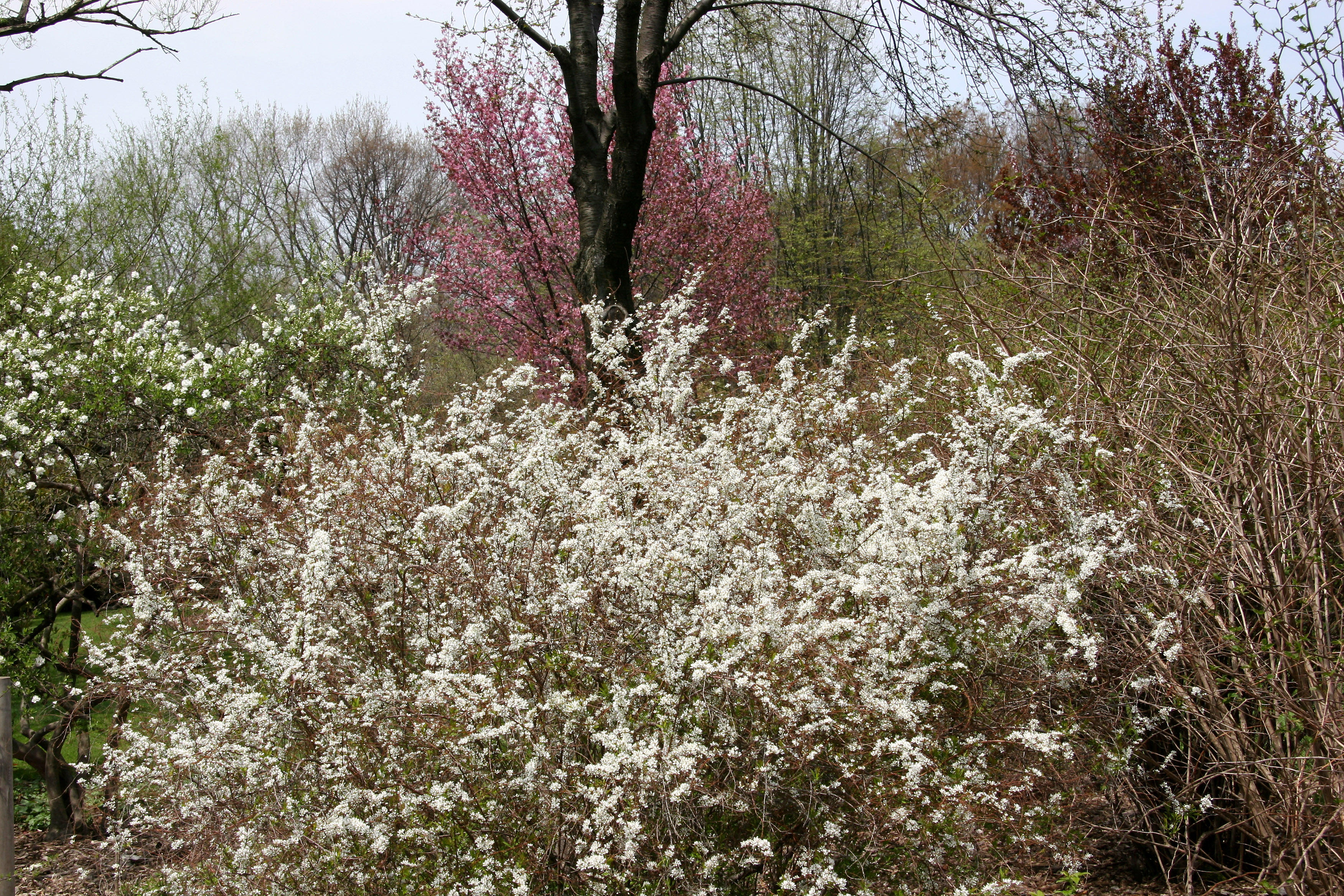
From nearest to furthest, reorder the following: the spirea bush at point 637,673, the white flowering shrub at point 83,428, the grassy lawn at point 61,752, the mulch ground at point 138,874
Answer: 1. the spirea bush at point 637,673
2. the mulch ground at point 138,874
3. the white flowering shrub at point 83,428
4. the grassy lawn at point 61,752

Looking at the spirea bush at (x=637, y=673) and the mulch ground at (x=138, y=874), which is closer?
the spirea bush at (x=637, y=673)

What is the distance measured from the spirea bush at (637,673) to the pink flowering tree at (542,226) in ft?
22.8

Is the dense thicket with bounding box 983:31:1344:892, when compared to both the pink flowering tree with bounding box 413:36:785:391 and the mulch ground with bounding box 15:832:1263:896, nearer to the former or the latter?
the mulch ground with bounding box 15:832:1263:896

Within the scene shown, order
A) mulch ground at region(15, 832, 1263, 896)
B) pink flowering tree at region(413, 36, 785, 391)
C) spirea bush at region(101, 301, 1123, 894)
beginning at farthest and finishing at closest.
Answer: pink flowering tree at region(413, 36, 785, 391), mulch ground at region(15, 832, 1263, 896), spirea bush at region(101, 301, 1123, 894)

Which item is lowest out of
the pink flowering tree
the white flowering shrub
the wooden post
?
the wooden post

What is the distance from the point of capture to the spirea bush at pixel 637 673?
2594mm

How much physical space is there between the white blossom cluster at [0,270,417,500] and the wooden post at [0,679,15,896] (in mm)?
1833

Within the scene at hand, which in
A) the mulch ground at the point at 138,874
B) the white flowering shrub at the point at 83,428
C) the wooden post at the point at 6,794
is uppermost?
the white flowering shrub at the point at 83,428

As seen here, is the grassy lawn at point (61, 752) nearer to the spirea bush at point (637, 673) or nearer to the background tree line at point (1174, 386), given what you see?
the background tree line at point (1174, 386)

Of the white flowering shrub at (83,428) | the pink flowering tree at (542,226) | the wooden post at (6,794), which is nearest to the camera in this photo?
the wooden post at (6,794)

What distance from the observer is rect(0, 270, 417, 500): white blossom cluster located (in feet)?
18.4

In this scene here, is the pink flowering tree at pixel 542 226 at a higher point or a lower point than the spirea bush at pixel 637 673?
higher

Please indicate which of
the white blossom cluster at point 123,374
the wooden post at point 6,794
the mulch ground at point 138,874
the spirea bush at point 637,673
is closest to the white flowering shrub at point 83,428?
the white blossom cluster at point 123,374

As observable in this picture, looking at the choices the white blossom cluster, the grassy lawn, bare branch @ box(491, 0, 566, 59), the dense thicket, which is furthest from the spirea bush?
bare branch @ box(491, 0, 566, 59)
